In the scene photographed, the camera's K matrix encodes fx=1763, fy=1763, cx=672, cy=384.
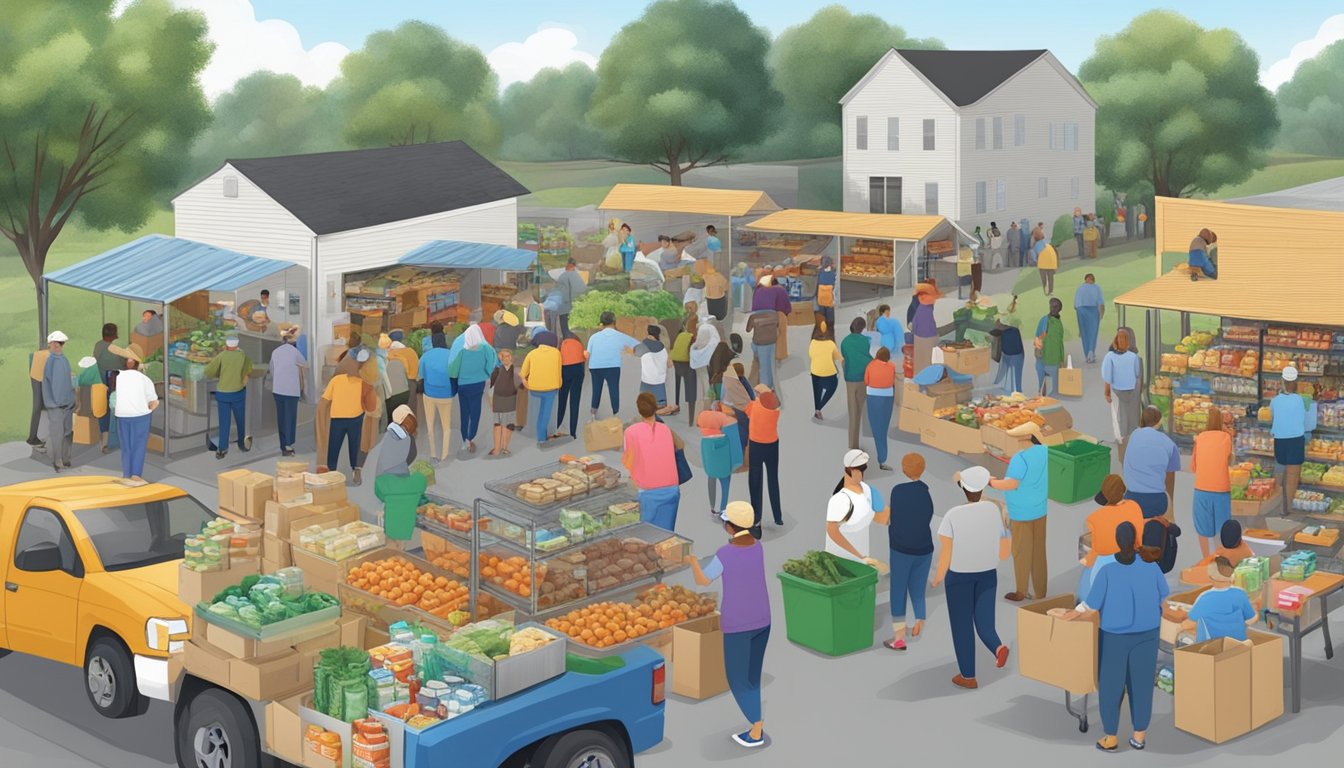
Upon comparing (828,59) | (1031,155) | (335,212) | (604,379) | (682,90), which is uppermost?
(828,59)

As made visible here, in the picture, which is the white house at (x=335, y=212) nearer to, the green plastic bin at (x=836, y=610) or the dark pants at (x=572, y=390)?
the dark pants at (x=572, y=390)

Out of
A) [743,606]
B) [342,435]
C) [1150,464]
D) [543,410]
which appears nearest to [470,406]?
[543,410]

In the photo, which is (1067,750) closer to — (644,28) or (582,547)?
(582,547)

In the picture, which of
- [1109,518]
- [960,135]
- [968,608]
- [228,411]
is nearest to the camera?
[968,608]

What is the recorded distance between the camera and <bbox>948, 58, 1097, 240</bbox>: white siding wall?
144 ft

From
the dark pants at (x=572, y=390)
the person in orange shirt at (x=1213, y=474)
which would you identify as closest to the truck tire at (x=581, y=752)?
the person in orange shirt at (x=1213, y=474)

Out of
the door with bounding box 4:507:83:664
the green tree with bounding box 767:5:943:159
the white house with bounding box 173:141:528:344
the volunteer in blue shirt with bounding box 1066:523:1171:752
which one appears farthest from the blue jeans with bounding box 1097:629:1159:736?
the green tree with bounding box 767:5:943:159

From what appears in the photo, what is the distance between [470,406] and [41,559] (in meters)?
9.12

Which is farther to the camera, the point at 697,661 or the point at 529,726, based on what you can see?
the point at 697,661

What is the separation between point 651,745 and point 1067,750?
3319 millimetres

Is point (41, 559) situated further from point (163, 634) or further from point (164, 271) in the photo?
point (164, 271)

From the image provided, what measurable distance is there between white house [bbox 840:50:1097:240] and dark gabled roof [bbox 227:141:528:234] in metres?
15.1

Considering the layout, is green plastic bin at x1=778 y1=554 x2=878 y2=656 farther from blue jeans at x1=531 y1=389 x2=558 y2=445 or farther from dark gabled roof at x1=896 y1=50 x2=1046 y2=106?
dark gabled roof at x1=896 y1=50 x2=1046 y2=106

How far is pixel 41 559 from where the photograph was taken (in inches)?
551
